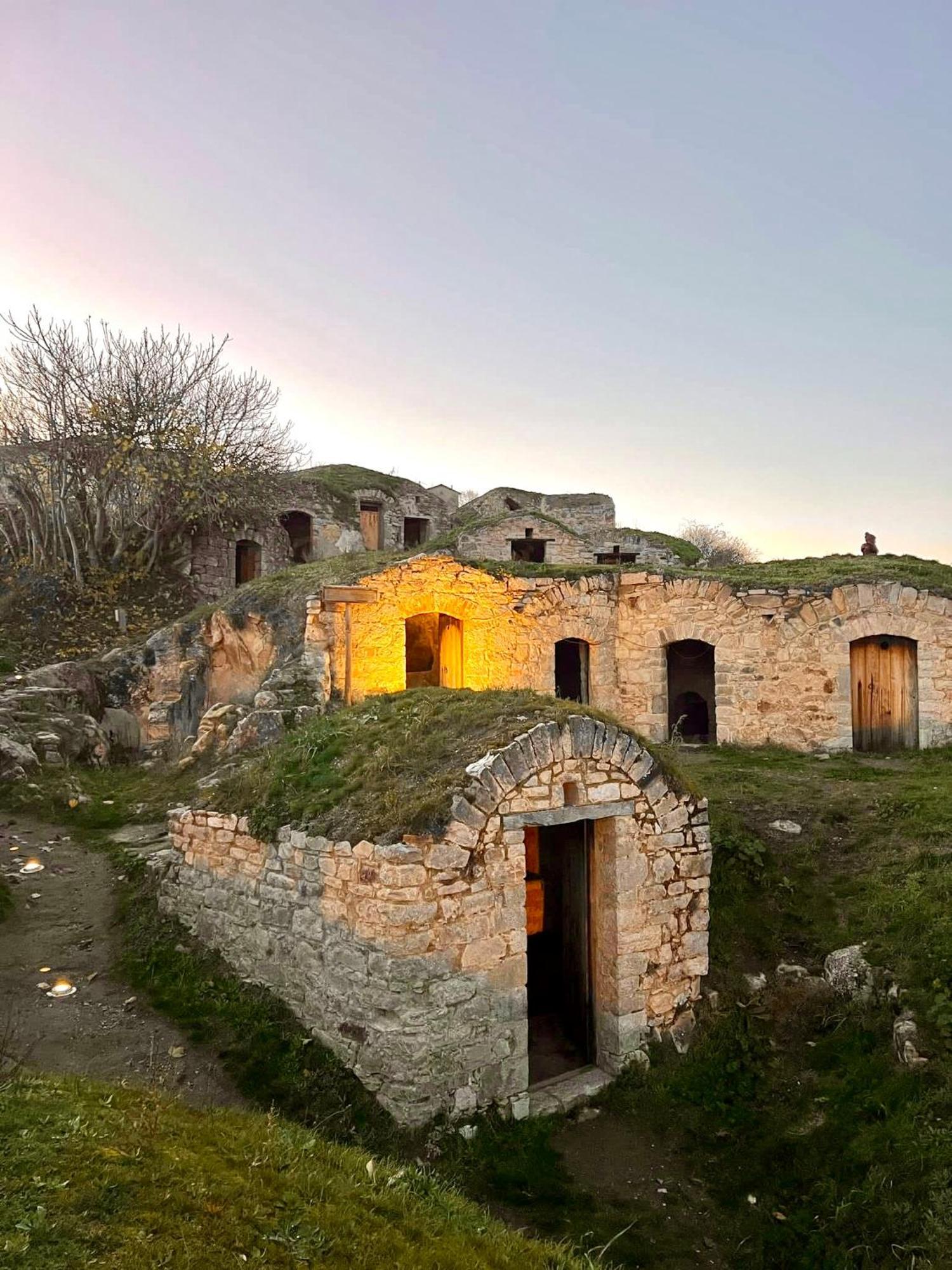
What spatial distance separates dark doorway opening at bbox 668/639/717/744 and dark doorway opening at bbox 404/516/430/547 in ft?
39.3

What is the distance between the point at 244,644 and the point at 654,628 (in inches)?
319

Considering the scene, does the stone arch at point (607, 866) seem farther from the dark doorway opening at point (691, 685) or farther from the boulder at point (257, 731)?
the dark doorway opening at point (691, 685)

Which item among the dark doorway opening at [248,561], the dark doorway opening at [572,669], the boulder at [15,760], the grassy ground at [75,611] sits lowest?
the boulder at [15,760]

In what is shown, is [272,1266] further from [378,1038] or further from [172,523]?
[172,523]

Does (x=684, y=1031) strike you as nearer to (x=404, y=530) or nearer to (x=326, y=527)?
(x=326, y=527)

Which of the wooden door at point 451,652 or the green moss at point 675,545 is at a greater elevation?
the green moss at point 675,545

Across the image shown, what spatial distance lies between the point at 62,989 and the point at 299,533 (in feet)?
63.5

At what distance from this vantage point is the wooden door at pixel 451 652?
50.5 ft

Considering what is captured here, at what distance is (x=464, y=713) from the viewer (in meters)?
7.06

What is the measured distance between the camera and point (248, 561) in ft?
77.4

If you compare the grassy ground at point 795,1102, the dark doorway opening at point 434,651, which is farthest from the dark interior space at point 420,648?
the grassy ground at point 795,1102

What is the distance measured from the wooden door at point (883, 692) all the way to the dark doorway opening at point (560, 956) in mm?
→ 8425

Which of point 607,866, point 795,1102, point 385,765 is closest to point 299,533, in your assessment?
point 385,765

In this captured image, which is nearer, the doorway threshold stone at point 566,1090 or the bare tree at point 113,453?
the doorway threshold stone at point 566,1090
